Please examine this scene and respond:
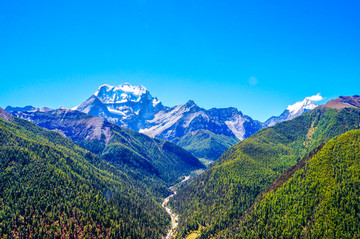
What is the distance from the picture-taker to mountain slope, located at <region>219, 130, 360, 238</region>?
15388 centimetres

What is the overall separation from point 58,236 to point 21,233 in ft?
84.5

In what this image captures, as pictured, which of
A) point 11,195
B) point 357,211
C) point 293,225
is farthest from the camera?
point 11,195

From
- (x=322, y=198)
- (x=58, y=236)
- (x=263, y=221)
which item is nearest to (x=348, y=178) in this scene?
(x=322, y=198)

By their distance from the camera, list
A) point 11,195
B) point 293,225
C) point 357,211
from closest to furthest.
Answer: point 357,211
point 293,225
point 11,195

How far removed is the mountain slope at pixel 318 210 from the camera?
505 ft

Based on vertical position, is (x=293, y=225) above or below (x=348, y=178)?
below

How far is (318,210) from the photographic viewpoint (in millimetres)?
167000

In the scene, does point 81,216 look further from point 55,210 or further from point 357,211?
point 357,211

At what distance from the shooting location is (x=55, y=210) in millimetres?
Result: 187375

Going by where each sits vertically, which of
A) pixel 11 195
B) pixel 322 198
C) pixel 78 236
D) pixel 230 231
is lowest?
pixel 230 231

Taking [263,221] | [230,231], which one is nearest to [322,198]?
[263,221]

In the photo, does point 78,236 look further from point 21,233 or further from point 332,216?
point 332,216

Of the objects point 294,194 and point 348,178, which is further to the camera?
point 294,194

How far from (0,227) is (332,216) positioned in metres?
251
